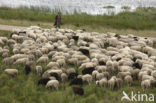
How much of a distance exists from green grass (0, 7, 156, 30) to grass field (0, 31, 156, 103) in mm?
12220

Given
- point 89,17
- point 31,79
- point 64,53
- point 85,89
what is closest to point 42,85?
point 31,79

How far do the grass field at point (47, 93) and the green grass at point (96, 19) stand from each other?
40.1 feet

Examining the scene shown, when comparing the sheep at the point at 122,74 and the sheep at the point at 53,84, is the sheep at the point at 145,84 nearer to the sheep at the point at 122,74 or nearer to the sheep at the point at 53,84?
the sheep at the point at 122,74

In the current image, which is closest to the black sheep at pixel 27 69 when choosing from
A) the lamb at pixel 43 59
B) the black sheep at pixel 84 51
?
the lamb at pixel 43 59

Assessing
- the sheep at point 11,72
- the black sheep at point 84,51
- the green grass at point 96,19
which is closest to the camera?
the sheep at point 11,72

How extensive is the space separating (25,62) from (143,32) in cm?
1141

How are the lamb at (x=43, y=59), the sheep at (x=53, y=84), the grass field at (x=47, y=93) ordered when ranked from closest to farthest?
the grass field at (x=47, y=93), the sheep at (x=53, y=84), the lamb at (x=43, y=59)

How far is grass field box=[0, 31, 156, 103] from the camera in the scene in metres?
6.05

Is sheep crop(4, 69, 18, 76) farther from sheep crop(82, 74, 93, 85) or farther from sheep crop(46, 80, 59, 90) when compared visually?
sheep crop(82, 74, 93, 85)

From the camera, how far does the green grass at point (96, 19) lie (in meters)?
18.8

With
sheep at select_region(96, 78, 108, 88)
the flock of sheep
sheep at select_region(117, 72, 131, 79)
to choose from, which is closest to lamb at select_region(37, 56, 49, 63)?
the flock of sheep

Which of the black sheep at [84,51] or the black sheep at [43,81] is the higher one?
the black sheep at [84,51]

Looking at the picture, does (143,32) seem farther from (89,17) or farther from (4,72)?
(4,72)

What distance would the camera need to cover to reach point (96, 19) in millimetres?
19953
